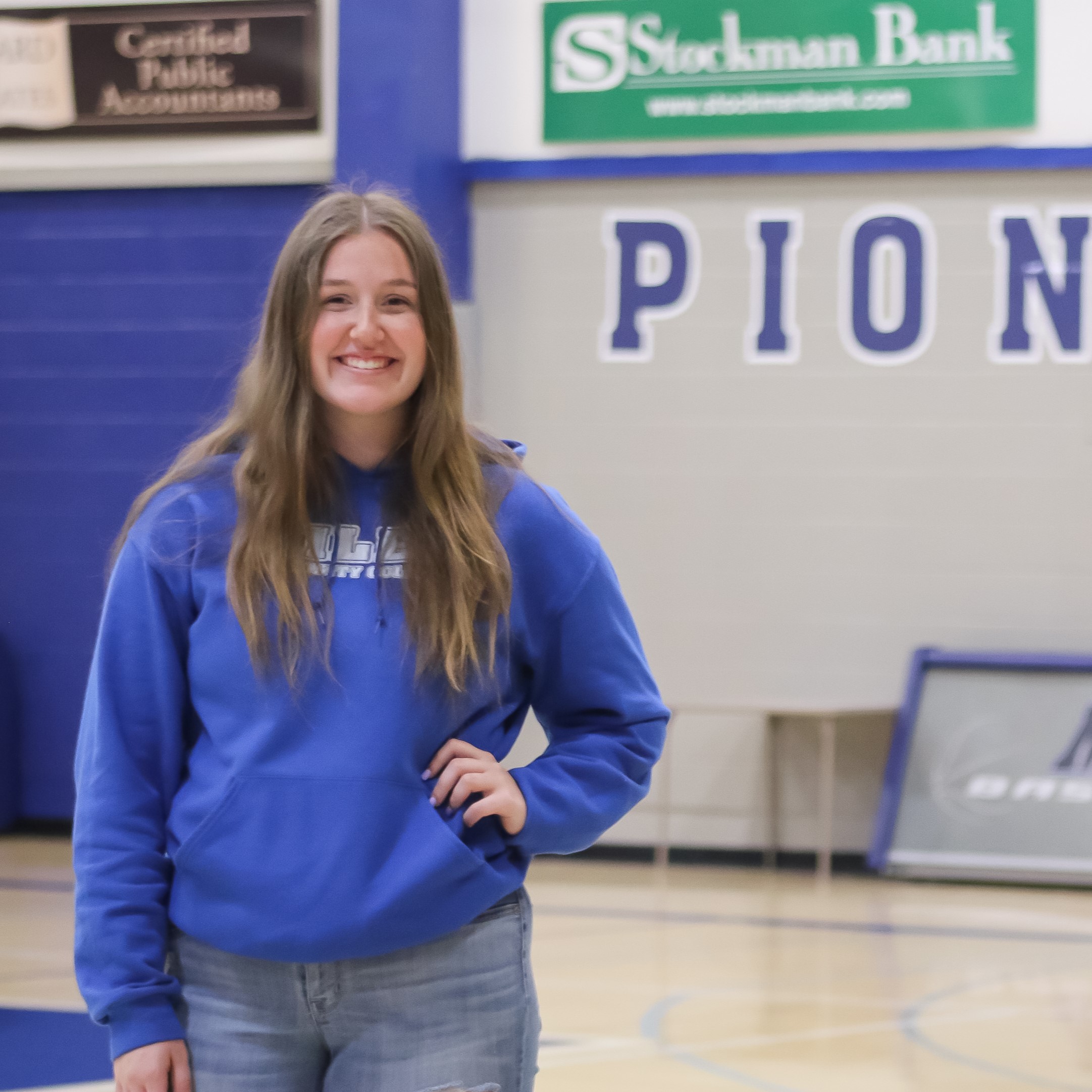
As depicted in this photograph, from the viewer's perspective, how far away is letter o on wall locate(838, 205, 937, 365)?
6227 millimetres

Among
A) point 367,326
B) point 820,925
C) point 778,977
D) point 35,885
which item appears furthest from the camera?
point 35,885

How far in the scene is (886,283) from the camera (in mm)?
6258

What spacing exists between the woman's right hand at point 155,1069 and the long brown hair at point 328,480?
13.0 inches

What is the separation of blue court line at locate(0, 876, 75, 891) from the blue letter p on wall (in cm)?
292

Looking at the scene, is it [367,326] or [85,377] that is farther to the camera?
[85,377]

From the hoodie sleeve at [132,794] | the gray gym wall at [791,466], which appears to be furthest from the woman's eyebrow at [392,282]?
the gray gym wall at [791,466]

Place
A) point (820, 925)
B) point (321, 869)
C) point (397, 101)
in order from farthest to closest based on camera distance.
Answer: point (397, 101) → point (820, 925) → point (321, 869)

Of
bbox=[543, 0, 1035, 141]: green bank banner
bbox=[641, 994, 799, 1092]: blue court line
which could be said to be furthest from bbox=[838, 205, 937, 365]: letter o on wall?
bbox=[641, 994, 799, 1092]: blue court line

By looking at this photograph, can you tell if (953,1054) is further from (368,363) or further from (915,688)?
(368,363)

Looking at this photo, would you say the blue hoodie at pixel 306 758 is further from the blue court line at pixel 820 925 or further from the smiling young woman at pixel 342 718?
the blue court line at pixel 820 925

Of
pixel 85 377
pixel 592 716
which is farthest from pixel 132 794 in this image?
pixel 85 377

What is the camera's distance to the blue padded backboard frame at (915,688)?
605 centimetres

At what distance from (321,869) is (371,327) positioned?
0.48 m

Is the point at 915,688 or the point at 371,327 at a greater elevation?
the point at 371,327
